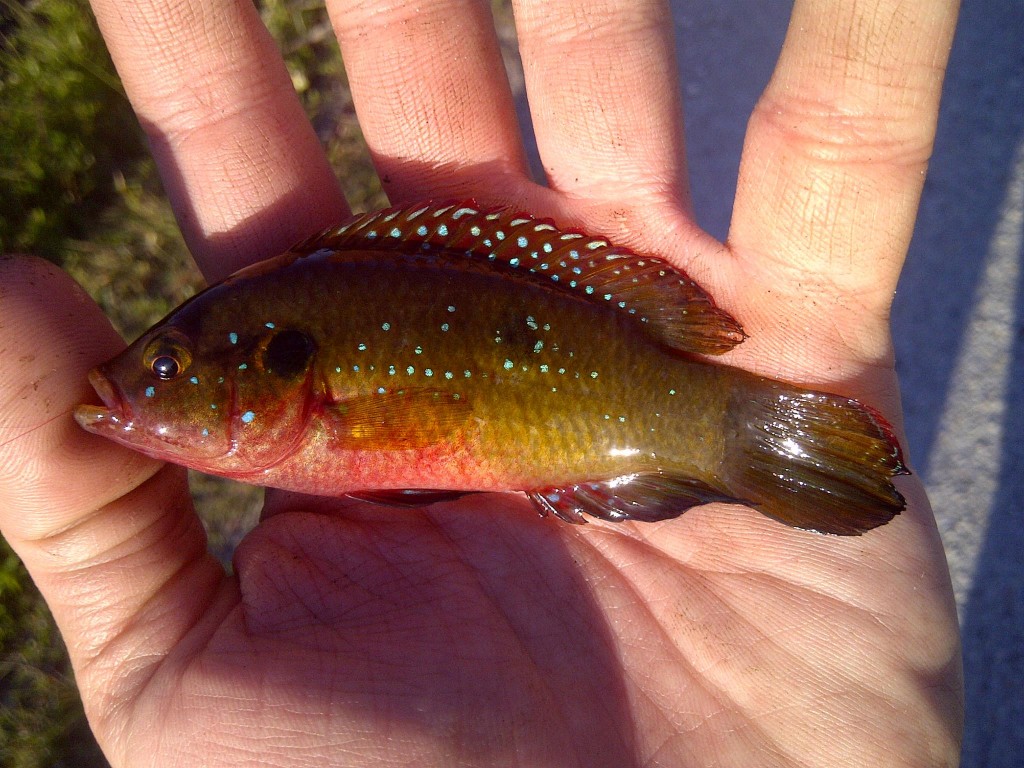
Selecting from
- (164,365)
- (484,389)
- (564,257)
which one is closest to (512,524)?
(484,389)

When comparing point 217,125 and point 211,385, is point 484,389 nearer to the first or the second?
point 211,385

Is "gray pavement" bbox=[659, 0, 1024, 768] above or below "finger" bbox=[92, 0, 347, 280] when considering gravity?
below

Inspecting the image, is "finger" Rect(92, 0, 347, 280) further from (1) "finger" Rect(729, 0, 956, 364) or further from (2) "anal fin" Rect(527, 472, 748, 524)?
(1) "finger" Rect(729, 0, 956, 364)

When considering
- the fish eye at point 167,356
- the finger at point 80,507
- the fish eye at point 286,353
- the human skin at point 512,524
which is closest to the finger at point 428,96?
the human skin at point 512,524

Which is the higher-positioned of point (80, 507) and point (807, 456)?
point (80, 507)

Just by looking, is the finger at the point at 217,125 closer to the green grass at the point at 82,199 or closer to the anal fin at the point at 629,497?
the green grass at the point at 82,199

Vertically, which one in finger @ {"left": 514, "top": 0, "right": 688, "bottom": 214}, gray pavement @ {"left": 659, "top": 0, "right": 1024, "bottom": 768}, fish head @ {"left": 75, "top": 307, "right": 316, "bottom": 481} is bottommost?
gray pavement @ {"left": 659, "top": 0, "right": 1024, "bottom": 768}

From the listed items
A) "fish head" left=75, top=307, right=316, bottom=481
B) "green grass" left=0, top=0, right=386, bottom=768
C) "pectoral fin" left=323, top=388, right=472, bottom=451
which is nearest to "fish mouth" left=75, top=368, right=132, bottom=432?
"fish head" left=75, top=307, right=316, bottom=481
